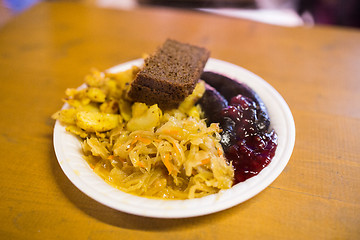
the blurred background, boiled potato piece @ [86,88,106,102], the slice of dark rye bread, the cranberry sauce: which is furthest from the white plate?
the blurred background

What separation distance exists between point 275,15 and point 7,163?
14.3 feet

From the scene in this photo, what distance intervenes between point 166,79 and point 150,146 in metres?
0.46

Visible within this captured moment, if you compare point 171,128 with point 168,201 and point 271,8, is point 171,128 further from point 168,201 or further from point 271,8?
point 271,8

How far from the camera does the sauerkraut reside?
1710 mm

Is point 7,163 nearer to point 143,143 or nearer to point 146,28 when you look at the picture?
point 143,143

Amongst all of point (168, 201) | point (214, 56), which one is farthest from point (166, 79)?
point (214, 56)

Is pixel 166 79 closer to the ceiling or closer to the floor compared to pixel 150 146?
closer to the ceiling

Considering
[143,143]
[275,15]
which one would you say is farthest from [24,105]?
[275,15]

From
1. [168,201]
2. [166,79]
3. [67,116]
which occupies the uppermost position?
[166,79]

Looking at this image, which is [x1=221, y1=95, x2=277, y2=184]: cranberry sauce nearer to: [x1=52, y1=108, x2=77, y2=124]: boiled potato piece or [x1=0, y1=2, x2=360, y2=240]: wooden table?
[x1=0, y1=2, x2=360, y2=240]: wooden table

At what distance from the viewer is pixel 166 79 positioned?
6.52 ft

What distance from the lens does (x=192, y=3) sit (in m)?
4.96

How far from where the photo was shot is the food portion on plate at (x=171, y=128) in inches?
68.2

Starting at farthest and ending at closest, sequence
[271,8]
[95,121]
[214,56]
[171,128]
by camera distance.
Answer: [271,8] < [214,56] < [95,121] < [171,128]
